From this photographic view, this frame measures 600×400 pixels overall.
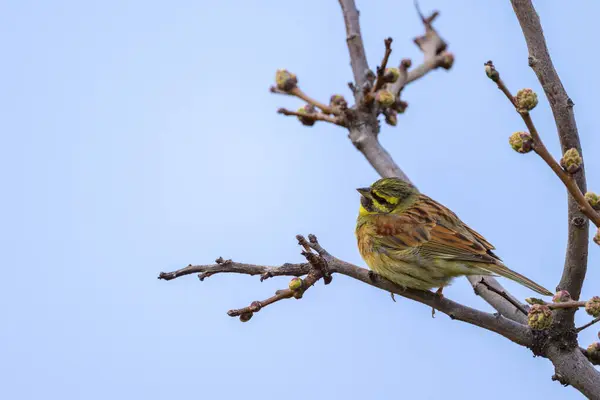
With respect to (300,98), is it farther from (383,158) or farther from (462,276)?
(462,276)

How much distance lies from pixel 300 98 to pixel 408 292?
1.73m

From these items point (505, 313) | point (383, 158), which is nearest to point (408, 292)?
point (505, 313)

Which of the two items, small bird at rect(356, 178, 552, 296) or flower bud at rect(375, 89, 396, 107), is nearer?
small bird at rect(356, 178, 552, 296)

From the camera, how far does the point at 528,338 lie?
12.7ft

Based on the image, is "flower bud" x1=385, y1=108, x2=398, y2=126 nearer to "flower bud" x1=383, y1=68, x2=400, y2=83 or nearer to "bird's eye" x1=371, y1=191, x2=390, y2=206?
"flower bud" x1=383, y1=68, x2=400, y2=83

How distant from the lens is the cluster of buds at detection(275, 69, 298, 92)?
5.61 m

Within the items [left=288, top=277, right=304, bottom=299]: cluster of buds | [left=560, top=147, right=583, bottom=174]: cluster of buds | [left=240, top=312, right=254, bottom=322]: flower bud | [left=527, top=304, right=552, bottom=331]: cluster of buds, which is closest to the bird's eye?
[left=288, top=277, right=304, bottom=299]: cluster of buds

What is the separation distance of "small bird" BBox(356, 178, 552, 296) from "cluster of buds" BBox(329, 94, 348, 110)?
575 millimetres

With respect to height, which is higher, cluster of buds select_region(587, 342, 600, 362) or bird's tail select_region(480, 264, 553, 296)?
bird's tail select_region(480, 264, 553, 296)

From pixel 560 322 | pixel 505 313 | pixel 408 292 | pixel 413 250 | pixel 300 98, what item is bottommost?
pixel 560 322

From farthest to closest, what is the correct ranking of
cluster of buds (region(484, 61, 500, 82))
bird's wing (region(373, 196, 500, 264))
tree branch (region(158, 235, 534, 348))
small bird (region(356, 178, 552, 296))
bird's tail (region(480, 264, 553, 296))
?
bird's wing (region(373, 196, 500, 264)) → small bird (region(356, 178, 552, 296)) → bird's tail (region(480, 264, 553, 296)) → tree branch (region(158, 235, 534, 348)) → cluster of buds (region(484, 61, 500, 82))

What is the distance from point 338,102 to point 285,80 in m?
0.39

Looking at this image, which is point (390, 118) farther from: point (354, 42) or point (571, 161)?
point (571, 161)

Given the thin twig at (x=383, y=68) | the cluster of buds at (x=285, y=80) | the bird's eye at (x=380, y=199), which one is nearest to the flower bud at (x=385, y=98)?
the thin twig at (x=383, y=68)
